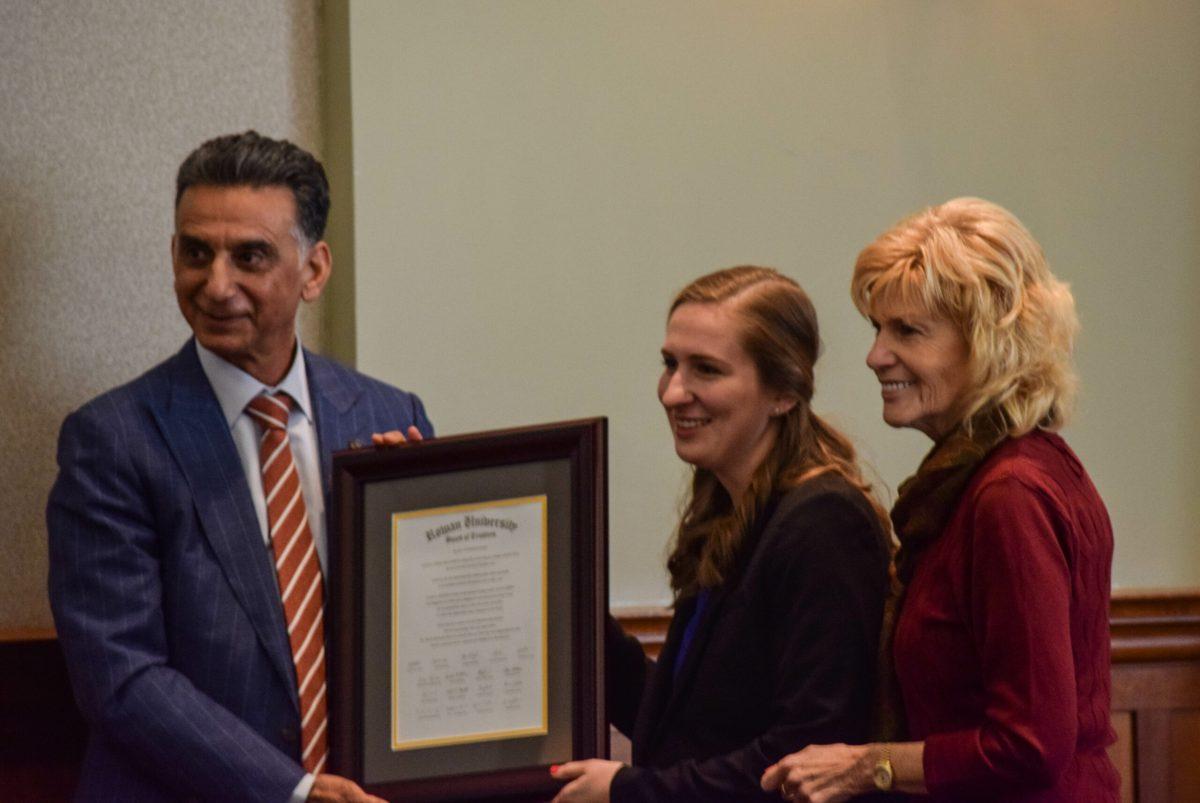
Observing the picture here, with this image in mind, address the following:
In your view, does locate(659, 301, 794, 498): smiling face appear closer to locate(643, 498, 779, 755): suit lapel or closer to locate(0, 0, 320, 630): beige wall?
locate(643, 498, 779, 755): suit lapel

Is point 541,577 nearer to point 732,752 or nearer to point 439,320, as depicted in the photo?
point 732,752

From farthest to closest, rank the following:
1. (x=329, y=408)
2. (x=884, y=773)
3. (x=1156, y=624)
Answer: (x=1156, y=624) → (x=329, y=408) → (x=884, y=773)

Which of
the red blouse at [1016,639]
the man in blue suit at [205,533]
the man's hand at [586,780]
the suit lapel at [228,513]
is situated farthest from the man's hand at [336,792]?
the red blouse at [1016,639]

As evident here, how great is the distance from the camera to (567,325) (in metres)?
3.26

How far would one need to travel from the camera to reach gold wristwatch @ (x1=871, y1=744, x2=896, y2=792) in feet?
7.00

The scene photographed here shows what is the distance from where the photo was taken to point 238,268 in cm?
252

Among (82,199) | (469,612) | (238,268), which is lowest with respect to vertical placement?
(469,612)

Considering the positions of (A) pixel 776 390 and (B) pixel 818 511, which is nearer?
(B) pixel 818 511

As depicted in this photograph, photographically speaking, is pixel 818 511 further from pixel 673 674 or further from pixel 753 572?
pixel 673 674

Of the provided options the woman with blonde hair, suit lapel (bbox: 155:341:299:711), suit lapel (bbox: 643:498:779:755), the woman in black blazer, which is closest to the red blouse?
the woman with blonde hair

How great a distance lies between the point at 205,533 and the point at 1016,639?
1.23 m

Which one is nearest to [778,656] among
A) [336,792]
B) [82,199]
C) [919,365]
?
[919,365]

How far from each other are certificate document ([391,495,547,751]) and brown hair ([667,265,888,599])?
0.27 m

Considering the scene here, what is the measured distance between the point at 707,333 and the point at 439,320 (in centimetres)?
94
